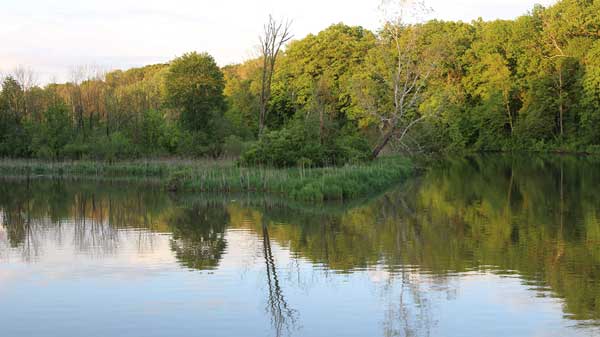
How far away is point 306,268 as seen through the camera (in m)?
13.5

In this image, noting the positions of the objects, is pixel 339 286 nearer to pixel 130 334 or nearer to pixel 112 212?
pixel 130 334

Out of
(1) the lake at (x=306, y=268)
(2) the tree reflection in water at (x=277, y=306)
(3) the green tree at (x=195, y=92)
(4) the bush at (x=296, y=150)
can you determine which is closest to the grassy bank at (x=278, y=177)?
(4) the bush at (x=296, y=150)

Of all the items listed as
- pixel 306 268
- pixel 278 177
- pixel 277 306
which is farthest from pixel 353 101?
pixel 277 306

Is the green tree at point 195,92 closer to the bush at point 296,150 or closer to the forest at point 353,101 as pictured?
the forest at point 353,101

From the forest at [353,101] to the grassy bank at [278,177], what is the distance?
1.92 meters

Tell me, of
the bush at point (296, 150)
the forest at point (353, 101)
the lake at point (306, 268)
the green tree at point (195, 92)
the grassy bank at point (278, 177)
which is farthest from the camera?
the green tree at point (195, 92)

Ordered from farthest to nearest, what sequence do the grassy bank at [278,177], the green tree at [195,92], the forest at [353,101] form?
the green tree at [195,92] → the forest at [353,101] → the grassy bank at [278,177]

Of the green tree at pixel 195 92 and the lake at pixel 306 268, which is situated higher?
the green tree at pixel 195 92

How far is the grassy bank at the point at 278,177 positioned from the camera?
2655 centimetres

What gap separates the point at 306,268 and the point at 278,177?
52.4 ft

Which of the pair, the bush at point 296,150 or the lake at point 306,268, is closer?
the lake at point 306,268

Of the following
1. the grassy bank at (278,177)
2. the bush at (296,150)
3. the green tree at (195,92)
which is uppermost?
the green tree at (195,92)

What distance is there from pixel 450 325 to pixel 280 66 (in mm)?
62931

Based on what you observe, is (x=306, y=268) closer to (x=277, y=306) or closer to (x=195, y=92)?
(x=277, y=306)
